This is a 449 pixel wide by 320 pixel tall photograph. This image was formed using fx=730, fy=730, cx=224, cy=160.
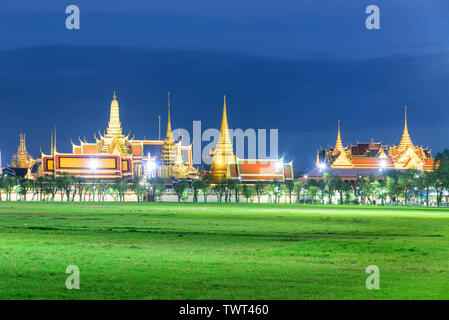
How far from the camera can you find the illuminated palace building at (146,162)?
149500mm

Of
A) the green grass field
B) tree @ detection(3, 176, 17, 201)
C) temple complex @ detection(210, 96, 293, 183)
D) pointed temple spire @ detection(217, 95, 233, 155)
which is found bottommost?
the green grass field

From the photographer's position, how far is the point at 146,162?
17962 cm

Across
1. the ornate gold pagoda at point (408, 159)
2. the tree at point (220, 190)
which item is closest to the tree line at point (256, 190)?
the tree at point (220, 190)

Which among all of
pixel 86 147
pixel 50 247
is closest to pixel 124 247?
pixel 50 247

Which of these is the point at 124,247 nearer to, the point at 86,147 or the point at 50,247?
the point at 50,247

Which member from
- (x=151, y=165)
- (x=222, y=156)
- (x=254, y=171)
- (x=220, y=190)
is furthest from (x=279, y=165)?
(x=220, y=190)

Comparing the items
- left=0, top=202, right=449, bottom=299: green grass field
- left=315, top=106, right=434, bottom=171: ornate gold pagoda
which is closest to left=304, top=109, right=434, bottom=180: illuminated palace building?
left=315, top=106, right=434, bottom=171: ornate gold pagoda

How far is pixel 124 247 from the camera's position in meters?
28.2

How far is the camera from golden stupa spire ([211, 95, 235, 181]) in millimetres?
163375

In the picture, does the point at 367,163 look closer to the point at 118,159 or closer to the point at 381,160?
the point at 381,160

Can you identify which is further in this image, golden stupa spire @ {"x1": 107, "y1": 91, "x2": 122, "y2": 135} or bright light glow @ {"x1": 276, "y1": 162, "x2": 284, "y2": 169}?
golden stupa spire @ {"x1": 107, "y1": 91, "x2": 122, "y2": 135}

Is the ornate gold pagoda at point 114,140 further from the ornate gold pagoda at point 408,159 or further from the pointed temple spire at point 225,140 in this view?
the ornate gold pagoda at point 408,159

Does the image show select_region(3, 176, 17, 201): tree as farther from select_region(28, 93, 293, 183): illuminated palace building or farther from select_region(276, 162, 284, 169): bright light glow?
select_region(276, 162, 284, 169): bright light glow
